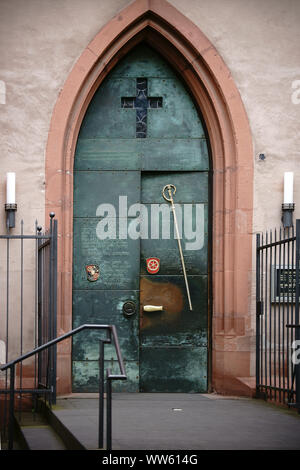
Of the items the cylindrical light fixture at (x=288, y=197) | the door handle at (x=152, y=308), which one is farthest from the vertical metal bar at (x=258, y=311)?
the door handle at (x=152, y=308)

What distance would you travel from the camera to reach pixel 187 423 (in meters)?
7.01

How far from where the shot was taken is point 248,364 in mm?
9570

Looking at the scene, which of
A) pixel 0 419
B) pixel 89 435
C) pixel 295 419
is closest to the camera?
pixel 89 435

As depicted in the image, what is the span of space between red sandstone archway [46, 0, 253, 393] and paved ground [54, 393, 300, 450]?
0.74m

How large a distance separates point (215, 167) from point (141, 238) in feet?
4.46

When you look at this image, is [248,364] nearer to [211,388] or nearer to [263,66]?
[211,388]

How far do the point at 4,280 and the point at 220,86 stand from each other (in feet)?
12.3

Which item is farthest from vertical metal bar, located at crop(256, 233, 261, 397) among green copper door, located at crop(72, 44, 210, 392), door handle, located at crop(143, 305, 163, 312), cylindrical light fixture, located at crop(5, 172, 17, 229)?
cylindrical light fixture, located at crop(5, 172, 17, 229)

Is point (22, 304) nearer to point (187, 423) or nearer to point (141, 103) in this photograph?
point (141, 103)

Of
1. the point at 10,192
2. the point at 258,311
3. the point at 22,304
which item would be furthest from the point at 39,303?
the point at 258,311

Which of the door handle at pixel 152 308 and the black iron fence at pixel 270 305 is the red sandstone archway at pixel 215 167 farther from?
the door handle at pixel 152 308

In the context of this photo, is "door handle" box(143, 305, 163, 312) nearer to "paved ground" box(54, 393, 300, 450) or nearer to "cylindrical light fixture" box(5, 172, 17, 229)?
"paved ground" box(54, 393, 300, 450)

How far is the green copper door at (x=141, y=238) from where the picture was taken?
9891mm

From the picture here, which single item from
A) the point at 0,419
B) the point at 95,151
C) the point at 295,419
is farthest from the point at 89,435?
the point at 95,151
